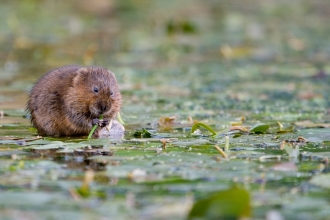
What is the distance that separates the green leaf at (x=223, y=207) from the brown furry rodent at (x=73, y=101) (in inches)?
126

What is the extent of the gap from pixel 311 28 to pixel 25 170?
15.9 m

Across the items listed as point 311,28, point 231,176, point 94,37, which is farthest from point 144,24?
point 231,176

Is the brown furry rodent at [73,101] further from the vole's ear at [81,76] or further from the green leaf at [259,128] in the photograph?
the green leaf at [259,128]

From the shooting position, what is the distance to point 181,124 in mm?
8344

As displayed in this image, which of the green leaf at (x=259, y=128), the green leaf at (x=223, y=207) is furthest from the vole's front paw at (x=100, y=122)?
the green leaf at (x=223, y=207)

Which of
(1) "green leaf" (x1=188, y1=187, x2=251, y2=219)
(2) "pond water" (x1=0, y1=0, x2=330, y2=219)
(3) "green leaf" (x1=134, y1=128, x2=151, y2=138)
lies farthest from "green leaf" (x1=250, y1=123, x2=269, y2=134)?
(1) "green leaf" (x1=188, y1=187, x2=251, y2=219)

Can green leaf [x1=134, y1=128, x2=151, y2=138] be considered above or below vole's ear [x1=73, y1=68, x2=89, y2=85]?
below

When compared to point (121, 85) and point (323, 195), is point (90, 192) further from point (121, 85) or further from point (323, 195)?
point (121, 85)

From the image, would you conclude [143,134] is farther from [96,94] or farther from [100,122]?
[96,94]

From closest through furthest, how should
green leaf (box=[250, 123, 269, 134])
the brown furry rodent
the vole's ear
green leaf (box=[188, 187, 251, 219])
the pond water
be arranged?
green leaf (box=[188, 187, 251, 219]) < the pond water < green leaf (box=[250, 123, 269, 134]) < the brown furry rodent < the vole's ear

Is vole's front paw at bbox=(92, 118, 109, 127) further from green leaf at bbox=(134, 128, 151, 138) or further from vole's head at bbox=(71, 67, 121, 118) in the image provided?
green leaf at bbox=(134, 128, 151, 138)

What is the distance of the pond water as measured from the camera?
4613mm

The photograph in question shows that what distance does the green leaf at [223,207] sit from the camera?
421 centimetres

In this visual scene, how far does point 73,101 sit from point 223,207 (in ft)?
11.8
